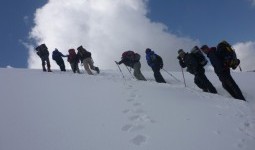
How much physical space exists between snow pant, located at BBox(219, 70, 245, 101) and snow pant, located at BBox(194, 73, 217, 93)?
569 mm

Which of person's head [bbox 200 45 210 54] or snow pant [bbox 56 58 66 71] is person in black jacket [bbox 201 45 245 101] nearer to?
person's head [bbox 200 45 210 54]

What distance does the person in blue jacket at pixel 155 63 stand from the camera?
1576 centimetres

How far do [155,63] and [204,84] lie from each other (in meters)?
3.20

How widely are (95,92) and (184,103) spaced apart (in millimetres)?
3362

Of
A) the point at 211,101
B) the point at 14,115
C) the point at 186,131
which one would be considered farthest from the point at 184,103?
the point at 14,115

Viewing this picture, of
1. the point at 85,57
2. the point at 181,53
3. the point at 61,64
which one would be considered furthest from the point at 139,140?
the point at 61,64

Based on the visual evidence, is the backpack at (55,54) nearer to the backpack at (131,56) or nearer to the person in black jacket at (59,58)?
the person in black jacket at (59,58)

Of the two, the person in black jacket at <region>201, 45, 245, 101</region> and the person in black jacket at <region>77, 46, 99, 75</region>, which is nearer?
the person in black jacket at <region>201, 45, 245, 101</region>

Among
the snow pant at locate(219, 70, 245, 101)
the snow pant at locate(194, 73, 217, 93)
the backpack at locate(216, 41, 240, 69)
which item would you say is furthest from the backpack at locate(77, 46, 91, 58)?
the snow pant at locate(219, 70, 245, 101)

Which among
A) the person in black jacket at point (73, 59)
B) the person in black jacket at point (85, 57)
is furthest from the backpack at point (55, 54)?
the person in black jacket at point (85, 57)

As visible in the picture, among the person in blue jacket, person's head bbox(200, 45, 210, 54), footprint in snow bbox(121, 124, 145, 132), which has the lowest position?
footprint in snow bbox(121, 124, 145, 132)

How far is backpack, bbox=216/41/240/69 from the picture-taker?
1235 centimetres

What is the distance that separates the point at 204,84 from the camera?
43.4ft

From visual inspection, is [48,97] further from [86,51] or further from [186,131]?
[86,51]
